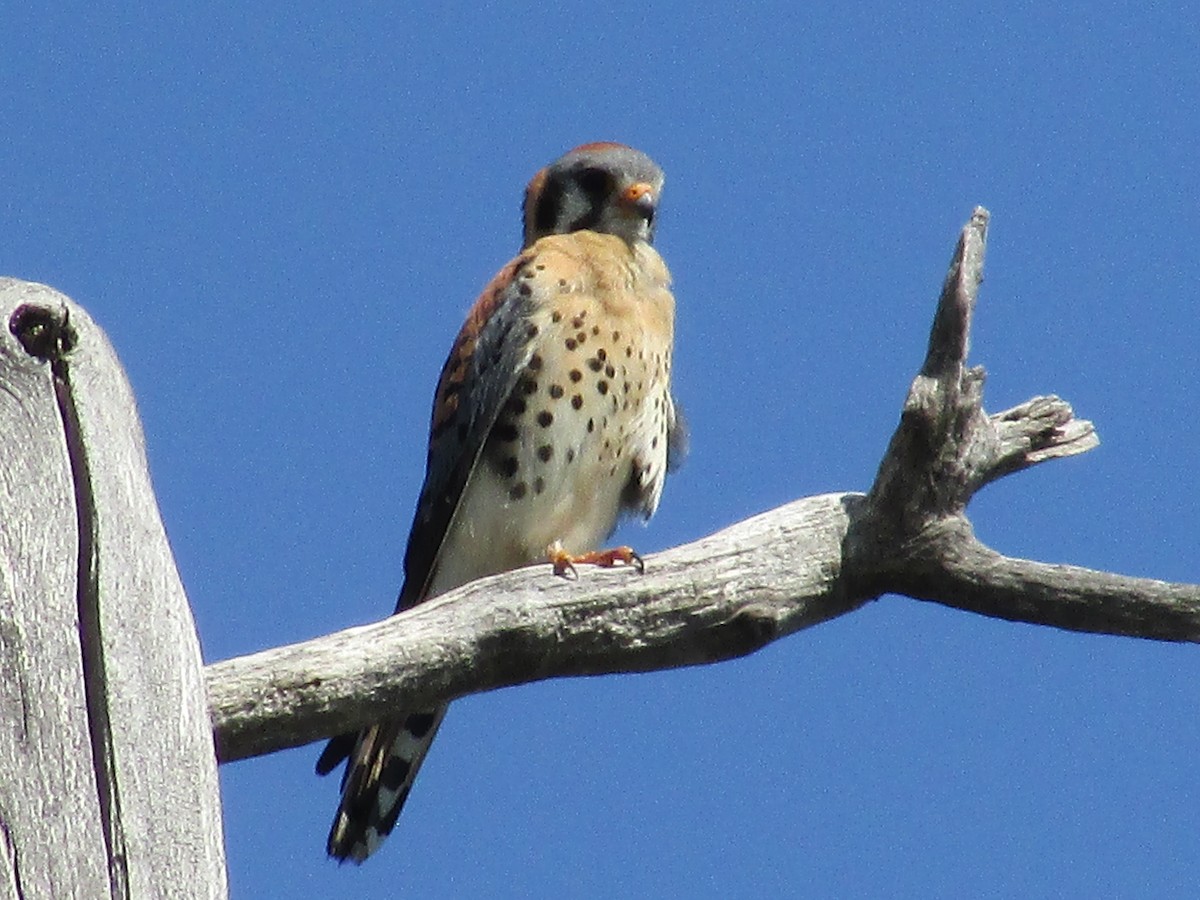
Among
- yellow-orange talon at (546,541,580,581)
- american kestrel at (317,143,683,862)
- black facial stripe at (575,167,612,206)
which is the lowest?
yellow-orange talon at (546,541,580,581)

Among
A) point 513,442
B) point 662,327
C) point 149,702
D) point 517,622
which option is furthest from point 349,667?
point 662,327

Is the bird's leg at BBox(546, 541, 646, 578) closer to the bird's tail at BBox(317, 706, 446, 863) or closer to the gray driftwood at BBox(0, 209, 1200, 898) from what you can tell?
the gray driftwood at BBox(0, 209, 1200, 898)

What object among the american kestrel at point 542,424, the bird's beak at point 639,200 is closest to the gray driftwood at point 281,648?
the american kestrel at point 542,424

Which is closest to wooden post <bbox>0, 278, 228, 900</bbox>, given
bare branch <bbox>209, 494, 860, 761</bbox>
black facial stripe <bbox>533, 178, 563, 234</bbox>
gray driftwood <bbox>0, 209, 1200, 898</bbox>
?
gray driftwood <bbox>0, 209, 1200, 898</bbox>

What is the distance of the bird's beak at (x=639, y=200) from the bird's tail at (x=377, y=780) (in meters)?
1.97

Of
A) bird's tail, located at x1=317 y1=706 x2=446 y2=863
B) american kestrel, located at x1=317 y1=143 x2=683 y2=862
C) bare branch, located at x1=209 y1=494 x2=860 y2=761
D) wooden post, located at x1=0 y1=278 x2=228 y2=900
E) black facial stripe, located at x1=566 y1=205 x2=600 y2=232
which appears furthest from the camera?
black facial stripe, located at x1=566 y1=205 x2=600 y2=232

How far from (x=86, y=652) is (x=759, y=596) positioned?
1.64 meters

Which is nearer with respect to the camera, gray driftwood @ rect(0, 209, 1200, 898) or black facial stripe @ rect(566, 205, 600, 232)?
gray driftwood @ rect(0, 209, 1200, 898)

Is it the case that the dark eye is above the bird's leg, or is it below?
above

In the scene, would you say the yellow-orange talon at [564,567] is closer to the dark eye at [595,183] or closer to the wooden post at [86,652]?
the wooden post at [86,652]

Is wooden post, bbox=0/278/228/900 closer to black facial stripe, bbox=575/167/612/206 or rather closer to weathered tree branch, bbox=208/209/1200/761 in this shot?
weathered tree branch, bbox=208/209/1200/761

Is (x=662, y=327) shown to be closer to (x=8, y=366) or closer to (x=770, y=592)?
(x=770, y=592)

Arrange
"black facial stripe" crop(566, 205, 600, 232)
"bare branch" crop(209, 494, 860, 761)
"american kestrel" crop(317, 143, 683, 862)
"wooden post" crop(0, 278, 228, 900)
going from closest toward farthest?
"wooden post" crop(0, 278, 228, 900) → "bare branch" crop(209, 494, 860, 761) → "american kestrel" crop(317, 143, 683, 862) → "black facial stripe" crop(566, 205, 600, 232)

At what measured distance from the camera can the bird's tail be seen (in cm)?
535
